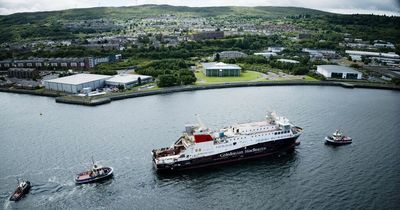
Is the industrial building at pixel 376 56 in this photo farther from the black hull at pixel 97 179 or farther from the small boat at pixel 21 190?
the small boat at pixel 21 190

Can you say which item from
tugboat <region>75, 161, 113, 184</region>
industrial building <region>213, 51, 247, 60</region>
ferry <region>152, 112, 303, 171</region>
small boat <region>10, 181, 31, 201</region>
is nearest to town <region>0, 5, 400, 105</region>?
industrial building <region>213, 51, 247, 60</region>

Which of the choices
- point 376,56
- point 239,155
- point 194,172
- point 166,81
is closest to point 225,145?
point 239,155

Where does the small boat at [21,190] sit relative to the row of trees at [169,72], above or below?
below

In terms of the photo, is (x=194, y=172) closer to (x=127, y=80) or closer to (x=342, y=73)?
(x=127, y=80)

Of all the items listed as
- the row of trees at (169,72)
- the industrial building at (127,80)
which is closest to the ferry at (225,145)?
the row of trees at (169,72)

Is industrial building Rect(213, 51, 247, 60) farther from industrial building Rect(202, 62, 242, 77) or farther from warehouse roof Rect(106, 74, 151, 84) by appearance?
warehouse roof Rect(106, 74, 151, 84)
